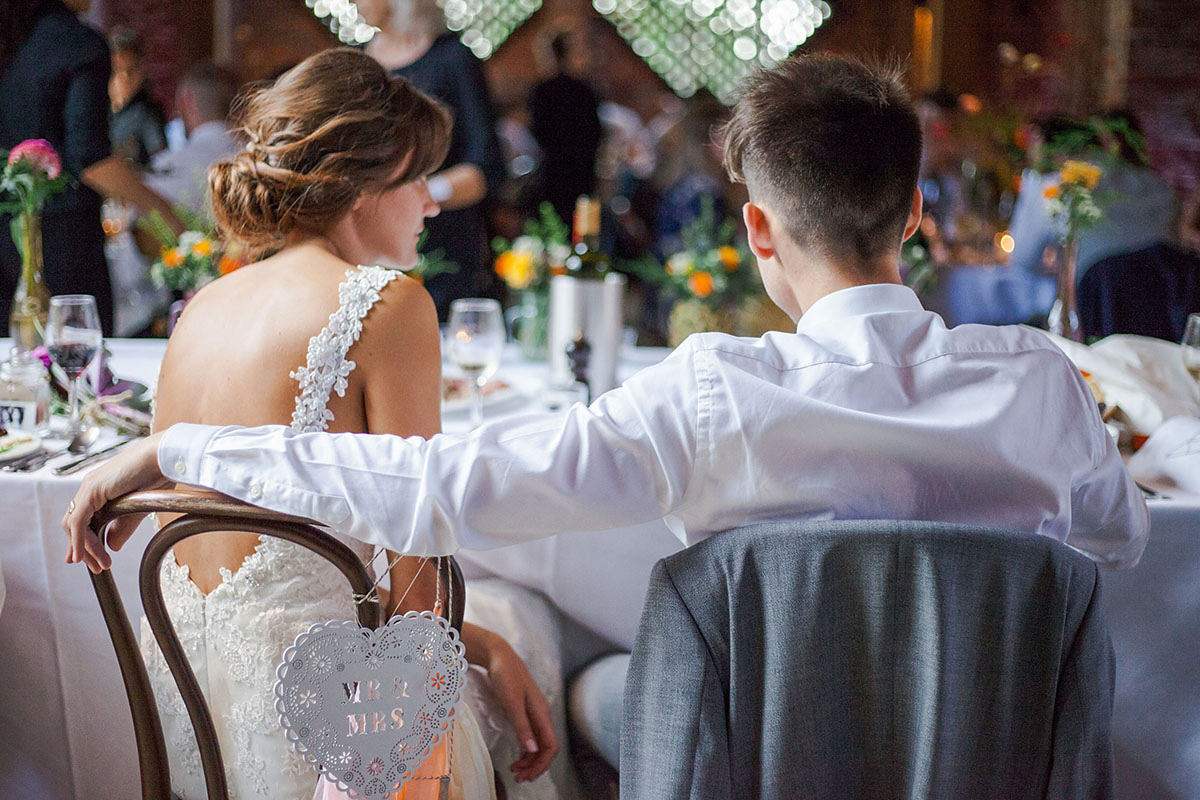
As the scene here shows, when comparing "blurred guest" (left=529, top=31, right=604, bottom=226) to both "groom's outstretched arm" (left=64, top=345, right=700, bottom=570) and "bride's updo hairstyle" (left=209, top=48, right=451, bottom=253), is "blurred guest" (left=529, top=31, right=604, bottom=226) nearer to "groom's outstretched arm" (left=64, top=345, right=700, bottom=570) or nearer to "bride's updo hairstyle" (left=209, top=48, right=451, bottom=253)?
"bride's updo hairstyle" (left=209, top=48, right=451, bottom=253)

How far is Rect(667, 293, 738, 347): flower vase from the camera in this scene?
6.63 feet

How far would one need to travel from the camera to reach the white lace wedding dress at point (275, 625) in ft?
3.43

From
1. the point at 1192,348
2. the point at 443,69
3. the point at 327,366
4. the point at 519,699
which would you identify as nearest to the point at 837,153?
the point at 327,366

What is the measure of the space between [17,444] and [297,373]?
592mm

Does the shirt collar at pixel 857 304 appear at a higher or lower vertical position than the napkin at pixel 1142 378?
higher

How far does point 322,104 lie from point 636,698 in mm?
751

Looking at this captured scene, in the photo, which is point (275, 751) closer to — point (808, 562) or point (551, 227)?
point (808, 562)

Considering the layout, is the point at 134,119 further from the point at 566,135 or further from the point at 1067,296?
the point at 1067,296

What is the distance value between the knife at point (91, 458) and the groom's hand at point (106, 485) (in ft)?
1.66

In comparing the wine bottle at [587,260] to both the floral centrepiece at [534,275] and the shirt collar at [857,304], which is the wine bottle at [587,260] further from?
the shirt collar at [857,304]

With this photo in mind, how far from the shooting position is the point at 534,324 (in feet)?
6.61

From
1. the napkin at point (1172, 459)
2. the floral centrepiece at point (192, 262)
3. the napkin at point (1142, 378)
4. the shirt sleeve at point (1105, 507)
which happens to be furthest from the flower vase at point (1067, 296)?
the floral centrepiece at point (192, 262)

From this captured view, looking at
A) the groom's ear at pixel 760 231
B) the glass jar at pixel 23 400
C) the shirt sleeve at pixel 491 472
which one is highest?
the groom's ear at pixel 760 231

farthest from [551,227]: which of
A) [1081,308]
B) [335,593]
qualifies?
[1081,308]
